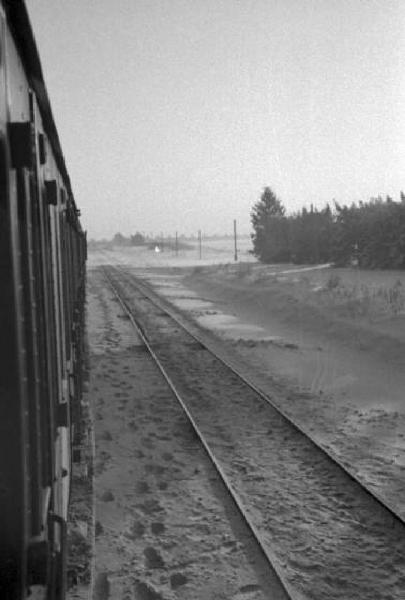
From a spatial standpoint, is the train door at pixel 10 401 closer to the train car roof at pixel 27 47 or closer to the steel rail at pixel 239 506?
the train car roof at pixel 27 47

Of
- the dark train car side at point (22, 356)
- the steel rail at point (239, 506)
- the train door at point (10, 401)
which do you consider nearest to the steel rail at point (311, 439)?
the steel rail at point (239, 506)

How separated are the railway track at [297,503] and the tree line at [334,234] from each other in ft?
90.6

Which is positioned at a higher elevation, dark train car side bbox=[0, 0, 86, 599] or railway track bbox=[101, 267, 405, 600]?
dark train car side bbox=[0, 0, 86, 599]

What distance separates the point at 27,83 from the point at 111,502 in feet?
14.2

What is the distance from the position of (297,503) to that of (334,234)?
38.8 metres

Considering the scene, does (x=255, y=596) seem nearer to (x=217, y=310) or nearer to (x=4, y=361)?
(x=4, y=361)

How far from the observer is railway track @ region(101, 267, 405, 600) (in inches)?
173

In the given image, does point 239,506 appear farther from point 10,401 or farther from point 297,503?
point 10,401

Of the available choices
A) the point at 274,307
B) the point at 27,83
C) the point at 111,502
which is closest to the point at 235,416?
the point at 111,502

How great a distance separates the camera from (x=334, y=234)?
4272cm

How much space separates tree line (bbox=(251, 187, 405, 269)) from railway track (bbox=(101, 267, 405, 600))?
27.6 m

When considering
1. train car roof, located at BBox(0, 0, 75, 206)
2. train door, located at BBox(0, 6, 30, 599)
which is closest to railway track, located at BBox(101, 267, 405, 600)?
train door, located at BBox(0, 6, 30, 599)

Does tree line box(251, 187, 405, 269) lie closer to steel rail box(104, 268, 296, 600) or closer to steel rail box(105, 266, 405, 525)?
steel rail box(105, 266, 405, 525)

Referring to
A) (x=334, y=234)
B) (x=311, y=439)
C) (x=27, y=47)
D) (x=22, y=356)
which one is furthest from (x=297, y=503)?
(x=334, y=234)
